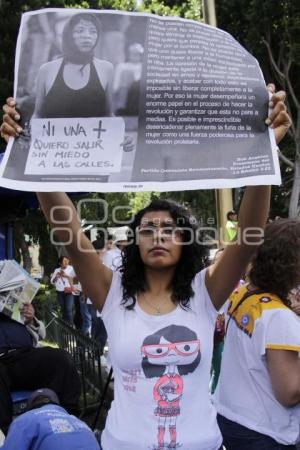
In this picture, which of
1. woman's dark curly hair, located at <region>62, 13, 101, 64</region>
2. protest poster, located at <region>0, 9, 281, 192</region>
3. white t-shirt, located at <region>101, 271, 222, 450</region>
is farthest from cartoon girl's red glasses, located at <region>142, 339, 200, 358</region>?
woman's dark curly hair, located at <region>62, 13, 101, 64</region>

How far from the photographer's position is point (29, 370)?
3.52m

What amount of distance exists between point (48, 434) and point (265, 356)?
898mm

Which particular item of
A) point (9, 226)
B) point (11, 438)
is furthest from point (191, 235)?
point (9, 226)

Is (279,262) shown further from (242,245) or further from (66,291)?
(66,291)

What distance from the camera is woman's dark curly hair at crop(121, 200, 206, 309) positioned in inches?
82.6

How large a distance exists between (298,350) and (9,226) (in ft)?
10.1

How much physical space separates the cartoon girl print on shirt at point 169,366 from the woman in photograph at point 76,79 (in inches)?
32.3

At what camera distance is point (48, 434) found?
5.38 feet

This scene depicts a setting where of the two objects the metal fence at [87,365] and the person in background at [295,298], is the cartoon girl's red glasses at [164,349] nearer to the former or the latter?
the person in background at [295,298]

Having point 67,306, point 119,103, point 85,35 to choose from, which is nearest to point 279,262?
point 119,103

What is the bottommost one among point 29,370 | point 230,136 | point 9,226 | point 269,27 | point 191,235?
point 29,370

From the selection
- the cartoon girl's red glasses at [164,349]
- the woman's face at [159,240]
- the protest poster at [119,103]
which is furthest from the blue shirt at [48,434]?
the protest poster at [119,103]

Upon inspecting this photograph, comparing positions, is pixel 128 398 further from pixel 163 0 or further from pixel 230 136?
pixel 163 0

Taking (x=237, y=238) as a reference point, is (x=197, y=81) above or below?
above
